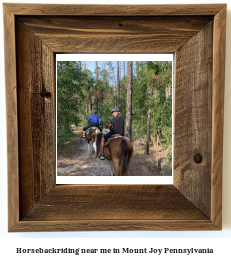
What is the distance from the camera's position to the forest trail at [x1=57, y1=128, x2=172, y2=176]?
701 mm

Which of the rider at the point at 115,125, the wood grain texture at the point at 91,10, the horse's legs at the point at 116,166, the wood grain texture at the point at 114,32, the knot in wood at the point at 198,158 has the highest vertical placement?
the wood grain texture at the point at 91,10

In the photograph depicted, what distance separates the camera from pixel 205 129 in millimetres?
673

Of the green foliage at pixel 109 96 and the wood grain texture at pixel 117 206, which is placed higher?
the green foliage at pixel 109 96

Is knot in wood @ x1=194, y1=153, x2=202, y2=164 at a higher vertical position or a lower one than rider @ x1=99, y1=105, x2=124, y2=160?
lower

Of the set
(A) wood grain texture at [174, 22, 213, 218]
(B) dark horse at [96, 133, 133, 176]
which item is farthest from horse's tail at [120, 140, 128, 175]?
(A) wood grain texture at [174, 22, 213, 218]

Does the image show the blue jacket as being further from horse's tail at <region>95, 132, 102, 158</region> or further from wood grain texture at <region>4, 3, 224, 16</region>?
wood grain texture at <region>4, 3, 224, 16</region>

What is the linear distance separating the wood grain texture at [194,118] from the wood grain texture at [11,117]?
1.41ft

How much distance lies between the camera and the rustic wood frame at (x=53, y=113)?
2.13 ft

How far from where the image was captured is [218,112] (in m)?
0.66

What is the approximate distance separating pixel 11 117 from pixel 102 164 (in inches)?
10.8

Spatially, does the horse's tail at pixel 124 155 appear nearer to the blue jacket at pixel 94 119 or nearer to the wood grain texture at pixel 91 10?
the blue jacket at pixel 94 119

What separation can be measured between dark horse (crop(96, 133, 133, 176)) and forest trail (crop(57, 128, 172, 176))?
1cm

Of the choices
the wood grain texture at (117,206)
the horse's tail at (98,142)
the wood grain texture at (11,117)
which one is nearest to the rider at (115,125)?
the horse's tail at (98,142)

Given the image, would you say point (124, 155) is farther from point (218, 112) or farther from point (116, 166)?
point (218, 112)
